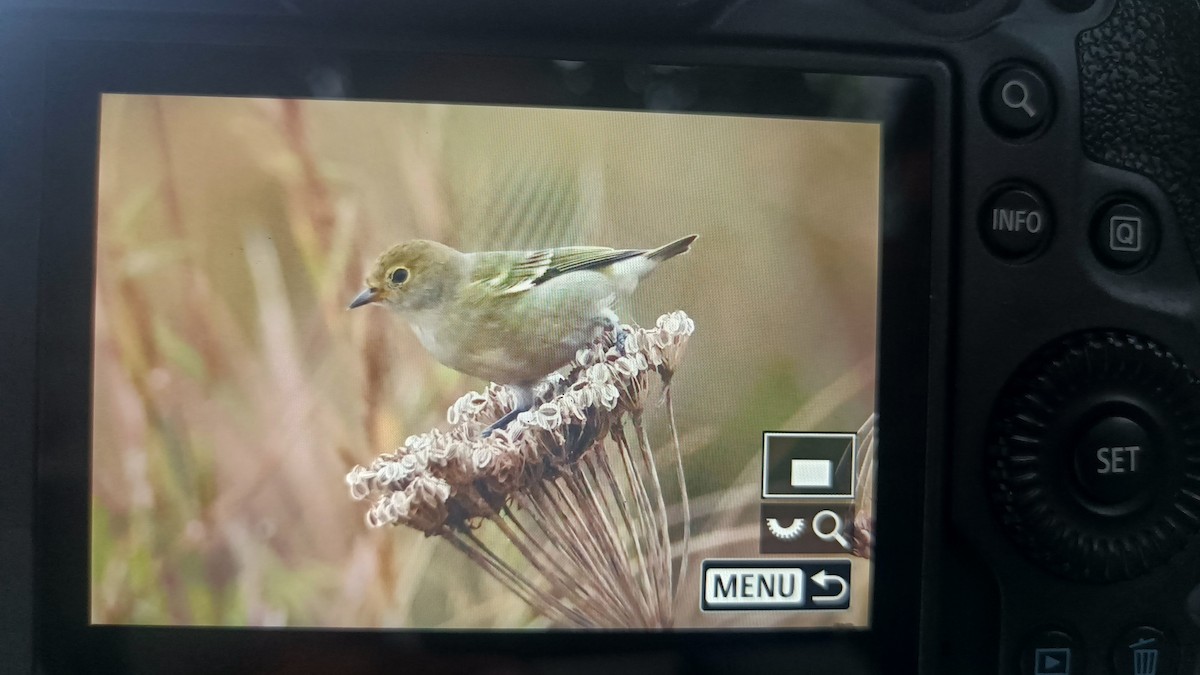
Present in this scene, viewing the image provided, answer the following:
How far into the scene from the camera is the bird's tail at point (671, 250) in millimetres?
366

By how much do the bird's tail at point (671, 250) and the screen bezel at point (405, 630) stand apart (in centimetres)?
8

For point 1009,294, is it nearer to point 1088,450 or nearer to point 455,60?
point 1088,450

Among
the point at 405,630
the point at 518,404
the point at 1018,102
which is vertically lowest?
the point at 405,630

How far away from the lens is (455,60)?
0.36 metres

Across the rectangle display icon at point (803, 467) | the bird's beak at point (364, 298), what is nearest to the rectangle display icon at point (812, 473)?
the rectangle display icon at point (803, 467)

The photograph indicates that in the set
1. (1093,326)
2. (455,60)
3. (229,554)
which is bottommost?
(229,554)

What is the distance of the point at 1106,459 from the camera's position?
350 millimetres

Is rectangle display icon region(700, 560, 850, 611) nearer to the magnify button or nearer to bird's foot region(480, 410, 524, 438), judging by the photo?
bird's foot region(480, 410, 524, 438)

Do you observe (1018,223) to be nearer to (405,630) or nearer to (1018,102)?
(1018,102)

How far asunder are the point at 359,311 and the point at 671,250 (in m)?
0.14

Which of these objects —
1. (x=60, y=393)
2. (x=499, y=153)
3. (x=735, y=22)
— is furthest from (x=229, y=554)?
(x=735, y=22)

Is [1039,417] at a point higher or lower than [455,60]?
lower

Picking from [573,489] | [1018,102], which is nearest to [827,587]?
[573,489]

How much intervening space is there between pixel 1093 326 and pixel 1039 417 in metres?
0.05
